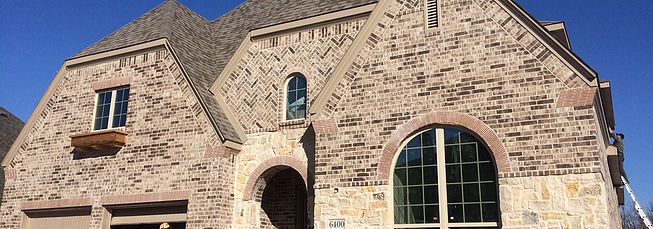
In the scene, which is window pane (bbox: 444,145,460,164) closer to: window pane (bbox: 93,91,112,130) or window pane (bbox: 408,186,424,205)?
window pane (bbox: 408,186,424,205)

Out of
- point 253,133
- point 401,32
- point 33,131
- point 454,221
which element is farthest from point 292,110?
point 33,131

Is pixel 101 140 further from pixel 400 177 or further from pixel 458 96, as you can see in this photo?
pixel 458 96

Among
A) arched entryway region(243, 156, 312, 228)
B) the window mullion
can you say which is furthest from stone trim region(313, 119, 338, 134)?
the window mullion

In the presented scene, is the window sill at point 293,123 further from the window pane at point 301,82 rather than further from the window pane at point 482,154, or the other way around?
the window pane at point 482,154

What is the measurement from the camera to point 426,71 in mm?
12000

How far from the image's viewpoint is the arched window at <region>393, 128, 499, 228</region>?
35.8ft

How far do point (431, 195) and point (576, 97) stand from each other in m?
3.27

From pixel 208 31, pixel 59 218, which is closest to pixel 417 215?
Answer: pixel 59 218

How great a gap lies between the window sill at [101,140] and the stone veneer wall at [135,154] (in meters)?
0.23

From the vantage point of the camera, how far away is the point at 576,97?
10570mm

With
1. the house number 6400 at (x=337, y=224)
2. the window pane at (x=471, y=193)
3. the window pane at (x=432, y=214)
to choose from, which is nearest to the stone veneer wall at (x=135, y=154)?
the house number 6400 at (x=337, y=224)

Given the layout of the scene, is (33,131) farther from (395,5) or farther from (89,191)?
(395,5)

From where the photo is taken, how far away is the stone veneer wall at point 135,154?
14.2 m

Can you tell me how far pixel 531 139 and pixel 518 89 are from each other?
1041 millimetres
